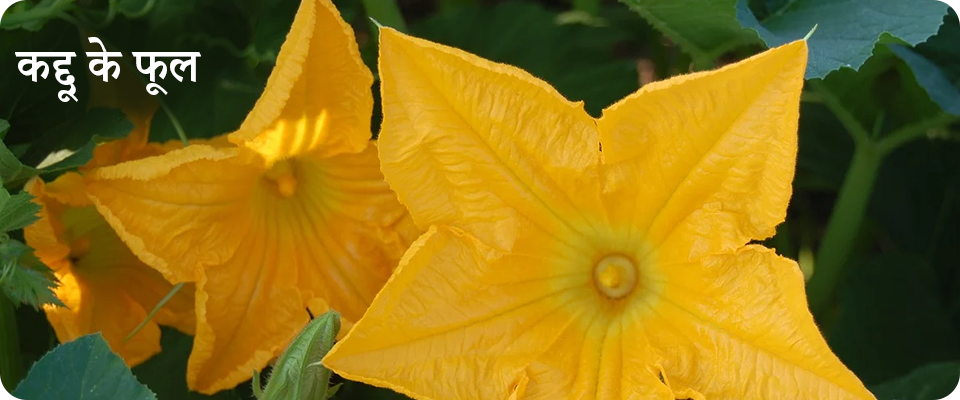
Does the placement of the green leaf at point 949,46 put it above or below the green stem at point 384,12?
above

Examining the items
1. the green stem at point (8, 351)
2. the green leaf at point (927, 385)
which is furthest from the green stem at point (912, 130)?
the green stem at point (8, 351)

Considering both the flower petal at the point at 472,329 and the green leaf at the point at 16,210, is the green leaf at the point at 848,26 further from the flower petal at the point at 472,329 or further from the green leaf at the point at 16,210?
the green leaf at the point at 16,210

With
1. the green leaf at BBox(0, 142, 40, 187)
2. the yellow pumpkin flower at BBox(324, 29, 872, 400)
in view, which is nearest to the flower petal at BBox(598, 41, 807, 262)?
the yellow pumpkin flower at BBox(324, 29, 872, 400)

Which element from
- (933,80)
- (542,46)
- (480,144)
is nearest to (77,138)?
(480,144)

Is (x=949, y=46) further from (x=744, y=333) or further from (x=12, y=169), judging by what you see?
(x=12, y=169)

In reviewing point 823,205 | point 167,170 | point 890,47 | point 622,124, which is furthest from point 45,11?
point 823,205

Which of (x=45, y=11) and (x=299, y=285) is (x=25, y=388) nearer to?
(x=299, y=285)

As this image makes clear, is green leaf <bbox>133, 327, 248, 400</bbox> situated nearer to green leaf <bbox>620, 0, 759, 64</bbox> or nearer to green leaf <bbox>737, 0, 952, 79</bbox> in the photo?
green leaf <bbox>620, 0, 759, 64</bbox>
